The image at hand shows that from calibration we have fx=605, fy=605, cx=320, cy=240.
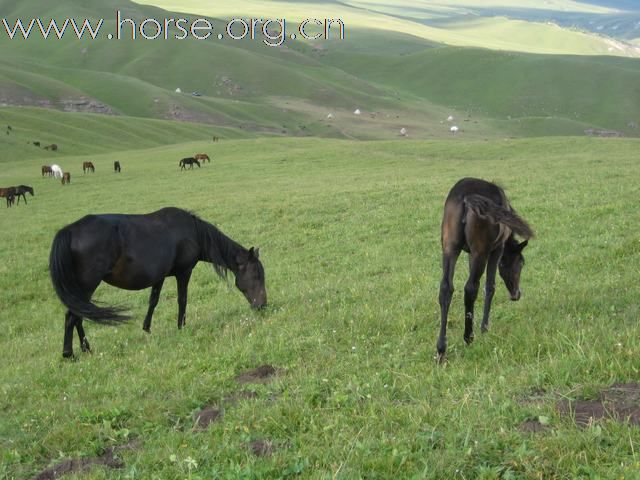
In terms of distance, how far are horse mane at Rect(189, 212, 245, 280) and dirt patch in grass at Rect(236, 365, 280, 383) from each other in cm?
449

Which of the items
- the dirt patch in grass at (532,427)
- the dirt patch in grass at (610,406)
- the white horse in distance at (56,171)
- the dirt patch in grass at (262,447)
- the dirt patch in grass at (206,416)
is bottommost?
the white horse in distance at (56,171)

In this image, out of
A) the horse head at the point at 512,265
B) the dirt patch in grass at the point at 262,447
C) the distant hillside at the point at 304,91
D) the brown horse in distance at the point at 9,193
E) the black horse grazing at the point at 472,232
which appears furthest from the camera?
the distant hillside at the point at 304,91

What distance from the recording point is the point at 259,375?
324 inches

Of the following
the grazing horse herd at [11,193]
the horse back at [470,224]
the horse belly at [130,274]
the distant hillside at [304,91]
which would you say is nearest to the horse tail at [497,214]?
the horse back at [470,224]

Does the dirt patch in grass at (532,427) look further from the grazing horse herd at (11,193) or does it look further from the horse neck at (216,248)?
the grazing horse herd at (11,193)

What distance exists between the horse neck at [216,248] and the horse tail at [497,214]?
6.17 metres

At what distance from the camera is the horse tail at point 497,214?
24.9 feet

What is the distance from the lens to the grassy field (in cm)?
525

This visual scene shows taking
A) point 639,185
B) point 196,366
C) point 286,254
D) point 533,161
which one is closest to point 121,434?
point 196,366

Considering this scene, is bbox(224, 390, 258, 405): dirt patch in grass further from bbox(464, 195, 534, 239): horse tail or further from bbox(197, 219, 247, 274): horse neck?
bbox(197, 219, 247, 274): horse neck

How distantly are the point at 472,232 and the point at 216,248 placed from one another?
6.23 metres

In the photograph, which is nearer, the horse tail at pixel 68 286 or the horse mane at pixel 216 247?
the horse tail at pixel 68 286

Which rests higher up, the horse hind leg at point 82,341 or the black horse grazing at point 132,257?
the black horse grazing at point 132,257

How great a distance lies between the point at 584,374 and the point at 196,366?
5171 mm
